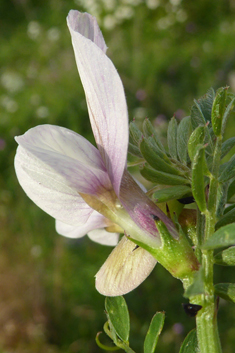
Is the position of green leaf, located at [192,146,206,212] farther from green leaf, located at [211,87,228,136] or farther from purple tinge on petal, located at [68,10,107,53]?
purple tinge on petal, located at [68,10,107,53]

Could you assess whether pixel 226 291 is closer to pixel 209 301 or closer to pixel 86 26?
pixel 209 301

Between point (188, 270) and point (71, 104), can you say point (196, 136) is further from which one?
point (71, 104)

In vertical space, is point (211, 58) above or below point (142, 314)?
above

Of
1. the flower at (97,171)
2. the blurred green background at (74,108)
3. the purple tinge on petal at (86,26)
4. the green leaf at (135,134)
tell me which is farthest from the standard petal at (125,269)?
the blurred green background at (74,108)

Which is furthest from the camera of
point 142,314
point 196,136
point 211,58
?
point 211,58

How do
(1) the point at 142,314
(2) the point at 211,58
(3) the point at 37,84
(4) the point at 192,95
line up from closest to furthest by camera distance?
(1) the point at 142,314 → (4) the point at 192,95 → (2) the point at 211,58 → (3) the point at 37,84

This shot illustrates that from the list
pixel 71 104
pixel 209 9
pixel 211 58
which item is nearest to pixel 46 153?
pixel 71 104

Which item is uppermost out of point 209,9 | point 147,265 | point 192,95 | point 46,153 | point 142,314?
point 46,153

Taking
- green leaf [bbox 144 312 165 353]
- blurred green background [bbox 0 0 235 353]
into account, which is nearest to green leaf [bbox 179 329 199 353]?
green leaf [bbox 144 312 165 353]
